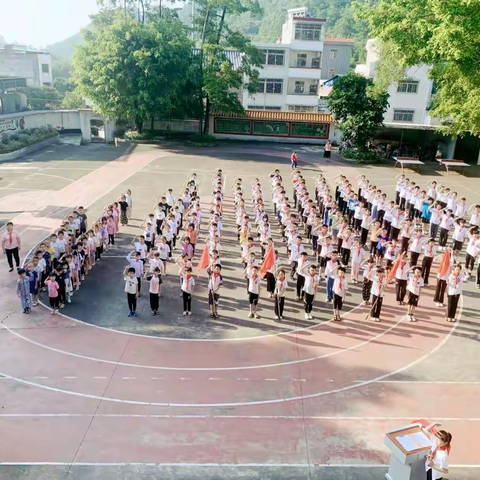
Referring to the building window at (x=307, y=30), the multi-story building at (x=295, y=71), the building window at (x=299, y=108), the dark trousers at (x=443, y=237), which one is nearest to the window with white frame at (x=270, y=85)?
the multi-story building at (x=295, y=71)

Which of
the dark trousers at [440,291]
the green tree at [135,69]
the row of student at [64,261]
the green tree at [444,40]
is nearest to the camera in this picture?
the row of student at [64,261]

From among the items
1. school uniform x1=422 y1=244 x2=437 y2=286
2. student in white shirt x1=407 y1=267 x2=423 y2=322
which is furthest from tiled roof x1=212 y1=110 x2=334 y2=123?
student in white shirt x1=407 y1=267 x2=423 y2=322

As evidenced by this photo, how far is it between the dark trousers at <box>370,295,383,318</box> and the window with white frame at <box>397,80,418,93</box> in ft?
94.6

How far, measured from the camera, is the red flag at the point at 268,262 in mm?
13738

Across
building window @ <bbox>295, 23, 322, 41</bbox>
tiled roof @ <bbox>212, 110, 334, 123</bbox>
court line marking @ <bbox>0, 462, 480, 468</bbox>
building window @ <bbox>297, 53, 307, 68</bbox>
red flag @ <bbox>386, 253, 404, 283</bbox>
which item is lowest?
court line marking @ <bbox>0, 462, 480, 468</bbox>

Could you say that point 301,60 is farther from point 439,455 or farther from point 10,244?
point 439,455

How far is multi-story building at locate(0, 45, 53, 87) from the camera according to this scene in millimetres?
62969

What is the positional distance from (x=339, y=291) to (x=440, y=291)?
3.09 metres

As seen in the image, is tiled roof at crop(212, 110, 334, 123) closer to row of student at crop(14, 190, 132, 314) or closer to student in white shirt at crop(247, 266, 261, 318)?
row of student at crop(14, 190, 132, 314)

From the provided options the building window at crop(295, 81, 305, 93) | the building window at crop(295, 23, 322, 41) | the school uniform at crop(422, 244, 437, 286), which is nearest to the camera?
the school uniform at crop(422, 244, 437, 286)

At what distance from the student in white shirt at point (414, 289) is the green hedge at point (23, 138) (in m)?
27.0

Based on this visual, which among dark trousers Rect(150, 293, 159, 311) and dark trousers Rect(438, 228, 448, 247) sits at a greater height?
dark trousers Rect(438, 228, 448, 247)

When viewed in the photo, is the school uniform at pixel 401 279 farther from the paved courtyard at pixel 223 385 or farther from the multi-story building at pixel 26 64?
the multi-story building at pixel 26 64

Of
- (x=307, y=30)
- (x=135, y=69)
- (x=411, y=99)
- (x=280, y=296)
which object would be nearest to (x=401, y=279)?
(x=280, y=296)
